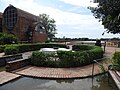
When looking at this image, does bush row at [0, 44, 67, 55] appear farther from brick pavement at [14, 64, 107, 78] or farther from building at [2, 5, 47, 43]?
building at [2, 5, 47, 43]

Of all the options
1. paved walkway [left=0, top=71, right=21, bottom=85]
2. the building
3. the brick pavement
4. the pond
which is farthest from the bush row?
the building

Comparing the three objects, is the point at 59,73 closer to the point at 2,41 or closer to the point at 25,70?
the point at 25,70

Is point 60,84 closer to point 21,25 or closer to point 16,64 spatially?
point 16,64

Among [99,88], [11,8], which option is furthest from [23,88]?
[11,8]

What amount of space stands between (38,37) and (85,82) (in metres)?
28.5

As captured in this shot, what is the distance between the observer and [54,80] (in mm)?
8188

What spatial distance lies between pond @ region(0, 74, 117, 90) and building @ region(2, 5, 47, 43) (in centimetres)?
2429

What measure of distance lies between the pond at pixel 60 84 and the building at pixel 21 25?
2429 cm

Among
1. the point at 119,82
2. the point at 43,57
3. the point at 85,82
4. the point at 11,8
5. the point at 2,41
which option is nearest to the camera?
the point at 119,82

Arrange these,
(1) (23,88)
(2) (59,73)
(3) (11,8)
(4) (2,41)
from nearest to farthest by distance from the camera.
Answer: (1) (23,88) → (2) (59,73) → (4) (2,41) → (3) (11,8)

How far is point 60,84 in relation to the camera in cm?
766

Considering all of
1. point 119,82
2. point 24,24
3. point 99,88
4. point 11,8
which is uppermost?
point 11,8

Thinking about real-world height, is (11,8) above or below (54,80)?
above

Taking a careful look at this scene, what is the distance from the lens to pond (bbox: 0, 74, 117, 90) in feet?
23.3
